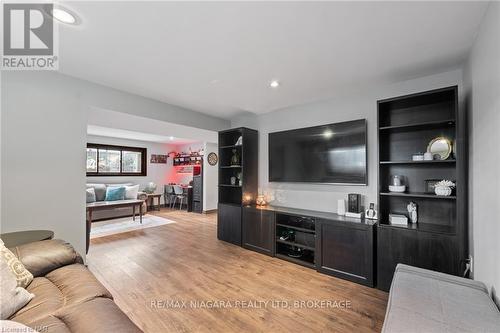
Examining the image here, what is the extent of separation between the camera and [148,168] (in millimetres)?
7738

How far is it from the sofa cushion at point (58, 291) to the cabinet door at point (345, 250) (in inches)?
90.0

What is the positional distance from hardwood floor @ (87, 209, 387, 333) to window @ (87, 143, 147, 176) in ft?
12.7

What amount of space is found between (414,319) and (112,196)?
6.76 m

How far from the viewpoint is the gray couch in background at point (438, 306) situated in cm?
103

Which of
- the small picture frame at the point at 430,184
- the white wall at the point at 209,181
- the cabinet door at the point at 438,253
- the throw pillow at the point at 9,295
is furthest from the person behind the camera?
the white wall at the point at 209,181

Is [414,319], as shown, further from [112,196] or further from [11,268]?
[112,196]

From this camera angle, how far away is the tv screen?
2.85 metres

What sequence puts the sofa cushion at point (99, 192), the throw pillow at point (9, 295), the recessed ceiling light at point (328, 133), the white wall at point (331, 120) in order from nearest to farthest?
the throw pillow at point (9, 295) → the white wall at point (331, 120) → the recessed ceiling light at point (328, 133) → the sofa cushion at point (99, 192)

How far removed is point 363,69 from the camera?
7.55 ft

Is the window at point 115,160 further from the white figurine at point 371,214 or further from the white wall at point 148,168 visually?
the white figurine at point 371,214

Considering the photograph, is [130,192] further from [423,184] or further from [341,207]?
[423,184]

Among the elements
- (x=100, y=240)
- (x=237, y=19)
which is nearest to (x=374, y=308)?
(x=237, y=19)

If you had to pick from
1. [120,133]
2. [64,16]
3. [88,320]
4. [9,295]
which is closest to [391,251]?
[88,320]

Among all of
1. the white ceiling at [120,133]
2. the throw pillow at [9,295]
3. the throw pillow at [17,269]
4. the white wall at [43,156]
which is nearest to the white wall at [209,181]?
the white ceiling at [120,133]
